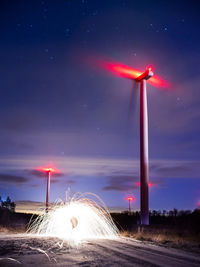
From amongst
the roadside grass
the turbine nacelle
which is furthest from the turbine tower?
the roadside grass

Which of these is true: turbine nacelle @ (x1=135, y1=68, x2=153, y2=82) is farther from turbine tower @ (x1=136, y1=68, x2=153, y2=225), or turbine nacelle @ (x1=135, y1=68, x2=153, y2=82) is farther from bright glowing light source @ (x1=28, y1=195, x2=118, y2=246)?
bright glowing light source @ (x1=28, y1=195, x2=118, y2=246)

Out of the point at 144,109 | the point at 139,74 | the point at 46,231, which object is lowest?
the point at 46,231

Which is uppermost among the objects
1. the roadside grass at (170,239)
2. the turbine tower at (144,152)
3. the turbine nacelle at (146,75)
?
the turbine nacelle at (146,75)

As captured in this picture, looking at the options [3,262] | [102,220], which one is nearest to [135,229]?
[102,220]

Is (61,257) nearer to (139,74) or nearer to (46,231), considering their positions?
(46,231)

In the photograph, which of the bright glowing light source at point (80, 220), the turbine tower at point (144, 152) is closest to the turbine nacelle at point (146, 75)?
the turbine tower at point (144, 152)

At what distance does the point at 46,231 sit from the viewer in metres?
19.7

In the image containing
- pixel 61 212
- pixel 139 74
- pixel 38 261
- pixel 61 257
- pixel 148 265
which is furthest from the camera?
pixel 139 74

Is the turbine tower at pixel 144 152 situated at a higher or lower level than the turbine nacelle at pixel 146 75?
lower

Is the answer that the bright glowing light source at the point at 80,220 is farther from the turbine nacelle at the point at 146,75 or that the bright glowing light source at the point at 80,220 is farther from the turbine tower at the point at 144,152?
the turbine nacelle at the point at 146,75

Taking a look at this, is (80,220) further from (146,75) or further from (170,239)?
(146,75)

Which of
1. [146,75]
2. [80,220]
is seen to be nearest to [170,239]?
[80,220]

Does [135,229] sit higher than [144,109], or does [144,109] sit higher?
[144,109]

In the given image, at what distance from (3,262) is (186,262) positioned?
5.06m
